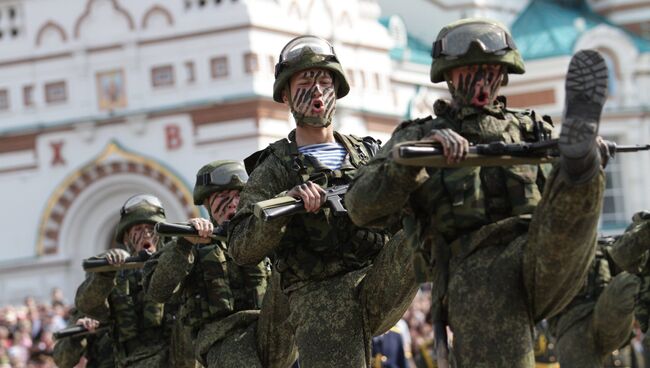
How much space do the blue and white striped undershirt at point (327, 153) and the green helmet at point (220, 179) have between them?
2.02 metres

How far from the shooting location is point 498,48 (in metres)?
9.27

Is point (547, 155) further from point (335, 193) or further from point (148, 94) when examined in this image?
point (148, 94)

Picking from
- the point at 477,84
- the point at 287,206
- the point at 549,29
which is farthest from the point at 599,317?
the point at 549,29

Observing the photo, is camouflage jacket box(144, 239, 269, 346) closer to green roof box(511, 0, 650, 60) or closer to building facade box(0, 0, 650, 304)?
building facade box(0, 0, 650, 304)

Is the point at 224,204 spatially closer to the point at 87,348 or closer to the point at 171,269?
the point at 171,269

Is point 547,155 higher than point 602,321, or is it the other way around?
point 547,155

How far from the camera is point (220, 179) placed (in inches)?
524

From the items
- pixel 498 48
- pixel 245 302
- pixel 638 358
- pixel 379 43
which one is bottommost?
pixel 638 358

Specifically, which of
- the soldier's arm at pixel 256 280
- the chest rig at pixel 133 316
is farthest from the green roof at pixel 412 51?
the soldier's arm at pixel 256 280

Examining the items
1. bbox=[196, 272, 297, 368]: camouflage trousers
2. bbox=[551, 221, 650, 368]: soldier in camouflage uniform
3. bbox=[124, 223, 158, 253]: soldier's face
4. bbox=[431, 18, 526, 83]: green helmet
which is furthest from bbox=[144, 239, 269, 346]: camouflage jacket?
bbox=[431, 18, 526, 83]: green helmet

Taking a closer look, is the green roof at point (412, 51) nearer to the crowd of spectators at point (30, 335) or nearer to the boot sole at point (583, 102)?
the crowd of spectators at point (30, 335)

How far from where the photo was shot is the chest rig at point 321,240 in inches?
432

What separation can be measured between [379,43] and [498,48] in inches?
1300

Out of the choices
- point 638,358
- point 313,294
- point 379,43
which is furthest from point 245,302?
point 379,43
